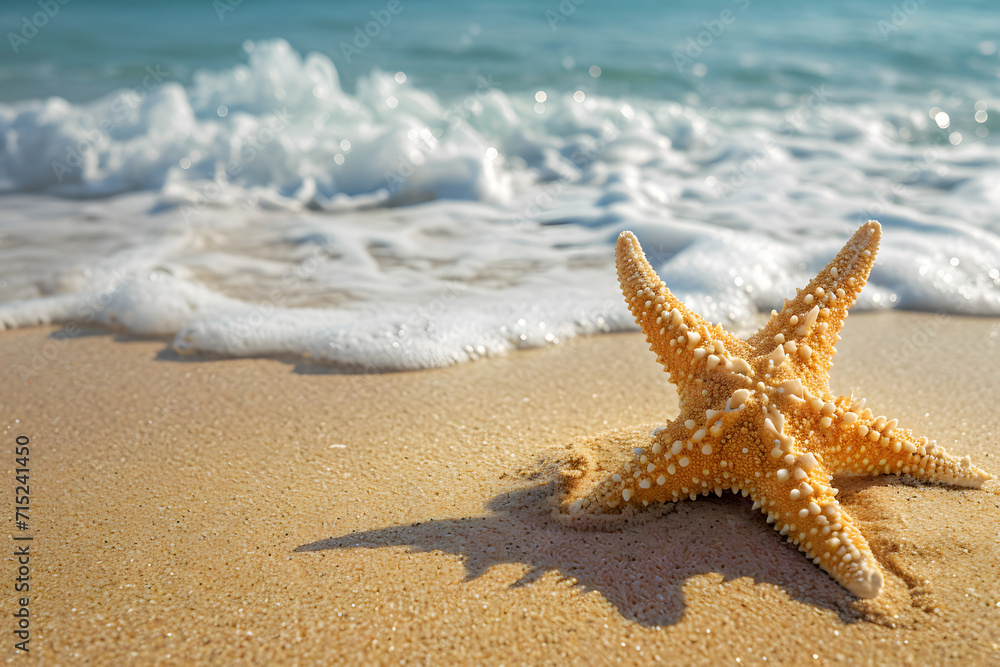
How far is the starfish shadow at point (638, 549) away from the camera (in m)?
2.01

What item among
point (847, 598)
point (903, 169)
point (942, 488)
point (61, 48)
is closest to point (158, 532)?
point (847, 598)

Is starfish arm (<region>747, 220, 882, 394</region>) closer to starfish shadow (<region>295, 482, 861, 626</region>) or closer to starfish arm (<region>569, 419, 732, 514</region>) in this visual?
starfish arm (<region>569, 419, 732, 514</region>)

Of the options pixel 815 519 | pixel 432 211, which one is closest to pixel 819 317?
pixel 815 519

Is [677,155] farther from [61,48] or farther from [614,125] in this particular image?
[61,48]

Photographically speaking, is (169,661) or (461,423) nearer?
(169,661)

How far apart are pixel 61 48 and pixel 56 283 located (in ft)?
29.9

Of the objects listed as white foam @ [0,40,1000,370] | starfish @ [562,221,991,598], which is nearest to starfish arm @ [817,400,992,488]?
starfish @ [562,221,991,598]

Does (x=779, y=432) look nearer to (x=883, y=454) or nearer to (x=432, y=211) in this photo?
(x=883, y=454)

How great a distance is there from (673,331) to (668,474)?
1.45 feet

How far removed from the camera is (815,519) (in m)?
1.96

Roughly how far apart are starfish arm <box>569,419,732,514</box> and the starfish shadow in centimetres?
11

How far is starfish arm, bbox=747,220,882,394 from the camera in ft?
7.25

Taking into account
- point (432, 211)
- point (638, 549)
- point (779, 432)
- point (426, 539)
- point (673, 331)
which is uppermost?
point (673, 331)

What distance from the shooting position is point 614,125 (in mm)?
8461
